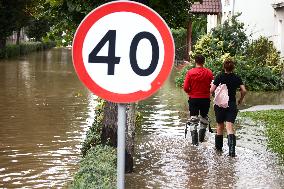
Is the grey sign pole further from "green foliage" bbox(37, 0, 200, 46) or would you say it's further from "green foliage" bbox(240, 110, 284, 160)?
"green foliage" bbox(240, 110, 284, 160)

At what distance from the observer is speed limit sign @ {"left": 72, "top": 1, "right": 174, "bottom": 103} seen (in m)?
3.96

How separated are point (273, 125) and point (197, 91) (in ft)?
12.4

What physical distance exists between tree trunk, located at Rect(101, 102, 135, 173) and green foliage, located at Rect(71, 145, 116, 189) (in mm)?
685

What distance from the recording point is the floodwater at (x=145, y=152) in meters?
8.49

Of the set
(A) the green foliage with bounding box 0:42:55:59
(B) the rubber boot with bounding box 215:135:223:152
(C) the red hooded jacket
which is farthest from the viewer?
(A) the green foliage with bounding box 0:42:55:59

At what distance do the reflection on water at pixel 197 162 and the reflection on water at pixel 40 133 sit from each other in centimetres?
127

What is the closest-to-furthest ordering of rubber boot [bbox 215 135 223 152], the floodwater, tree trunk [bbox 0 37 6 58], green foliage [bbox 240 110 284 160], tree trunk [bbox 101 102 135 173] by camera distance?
1. the floodwater
2. tree trunk [bbox 101 102 135 173]
3. rubber boot [bbox 215 135 223 152]
4. green foliage [bbox 240 110 284 160]
5. tree trunk [bbox 0 37 6 58]

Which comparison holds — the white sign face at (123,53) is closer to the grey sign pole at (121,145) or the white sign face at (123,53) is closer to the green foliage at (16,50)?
the grey sign pole at (121,145)

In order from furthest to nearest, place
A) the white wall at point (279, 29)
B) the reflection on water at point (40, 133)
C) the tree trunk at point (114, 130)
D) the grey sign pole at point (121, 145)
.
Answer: the white wall at point (279, 29), the reflection on water at point (40, 133), the tree trunk at point (114, 130), the grey sign pole at point (121, 145)

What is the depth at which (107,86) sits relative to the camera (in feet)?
13.1

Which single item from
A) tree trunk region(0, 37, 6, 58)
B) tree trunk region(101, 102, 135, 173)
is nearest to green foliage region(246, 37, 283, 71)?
tree trunk region(101, 102, 135, 173)

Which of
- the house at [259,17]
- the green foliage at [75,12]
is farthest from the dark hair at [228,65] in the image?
the house at [259,17]

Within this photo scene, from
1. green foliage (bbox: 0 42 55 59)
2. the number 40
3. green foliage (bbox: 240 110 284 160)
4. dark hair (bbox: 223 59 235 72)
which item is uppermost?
green foliage (bbox: 0 42 55 59)

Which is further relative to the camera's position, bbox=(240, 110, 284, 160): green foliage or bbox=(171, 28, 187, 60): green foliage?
bbox=(171, 28, 187, 60): green foliage
